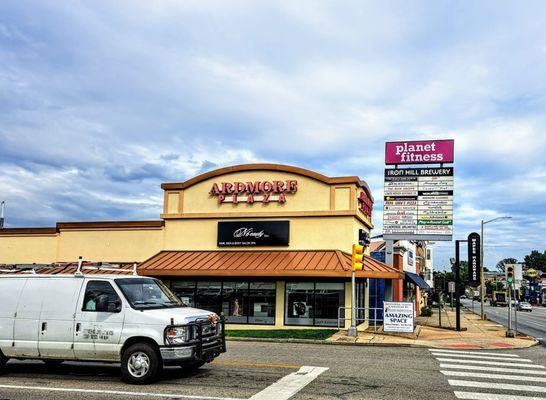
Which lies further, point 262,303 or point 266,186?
point 266,186

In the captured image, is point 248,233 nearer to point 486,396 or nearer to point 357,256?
point 357,256

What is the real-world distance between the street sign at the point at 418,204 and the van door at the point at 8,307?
20655 millimetres

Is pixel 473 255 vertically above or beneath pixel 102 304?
above

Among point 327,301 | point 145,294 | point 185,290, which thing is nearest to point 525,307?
point 327,301

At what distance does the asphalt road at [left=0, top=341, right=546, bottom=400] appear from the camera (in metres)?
9.49

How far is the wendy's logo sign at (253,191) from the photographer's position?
2734 centimetres

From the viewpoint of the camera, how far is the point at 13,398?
358 inches

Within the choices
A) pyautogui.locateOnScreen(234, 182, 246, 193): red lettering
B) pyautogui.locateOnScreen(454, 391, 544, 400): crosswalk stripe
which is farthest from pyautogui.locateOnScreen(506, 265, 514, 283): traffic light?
pyautogui.locateOnScreen(454, 391, 544, 400): crosswalk stripe

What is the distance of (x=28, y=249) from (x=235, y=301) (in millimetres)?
13353

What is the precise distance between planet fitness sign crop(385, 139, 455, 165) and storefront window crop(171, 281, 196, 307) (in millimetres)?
12634

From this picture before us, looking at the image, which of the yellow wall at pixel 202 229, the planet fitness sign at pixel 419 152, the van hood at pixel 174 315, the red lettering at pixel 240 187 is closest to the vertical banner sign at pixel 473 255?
the planet fitness sign at pixel 419 152

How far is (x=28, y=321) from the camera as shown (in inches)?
449

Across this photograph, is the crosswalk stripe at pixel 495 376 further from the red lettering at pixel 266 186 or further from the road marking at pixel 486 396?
the red lettering at pixel 266 186

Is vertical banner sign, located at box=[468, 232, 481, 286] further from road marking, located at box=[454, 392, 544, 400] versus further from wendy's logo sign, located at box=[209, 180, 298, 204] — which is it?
road marking, located at box=[454, 392, 544, 400]
